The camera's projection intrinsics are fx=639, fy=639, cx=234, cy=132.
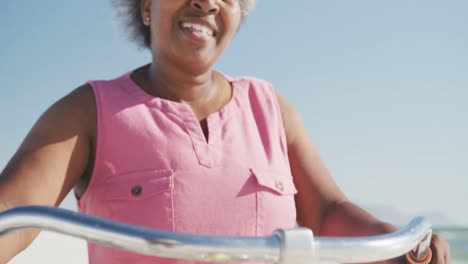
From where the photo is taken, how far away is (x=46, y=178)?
4.35 ft

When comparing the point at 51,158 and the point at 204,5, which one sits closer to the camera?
the point at 51,158

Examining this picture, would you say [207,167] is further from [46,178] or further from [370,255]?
[370,255]

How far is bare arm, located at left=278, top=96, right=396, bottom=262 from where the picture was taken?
4.85 ft

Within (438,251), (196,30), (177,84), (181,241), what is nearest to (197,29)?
(196,30)

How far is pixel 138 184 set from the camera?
1.45 meters

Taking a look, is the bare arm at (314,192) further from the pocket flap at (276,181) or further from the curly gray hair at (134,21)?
Answer: the curly gray hair at (134,21)

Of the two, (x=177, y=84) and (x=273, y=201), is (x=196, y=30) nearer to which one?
(x=177, y=84)

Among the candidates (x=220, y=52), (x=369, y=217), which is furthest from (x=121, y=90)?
(x=369, y=217)

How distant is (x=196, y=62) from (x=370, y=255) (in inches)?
39.4

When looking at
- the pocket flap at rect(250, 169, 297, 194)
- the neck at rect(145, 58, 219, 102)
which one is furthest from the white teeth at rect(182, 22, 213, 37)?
the pocket flap at rect(250, 169, 297, 194)

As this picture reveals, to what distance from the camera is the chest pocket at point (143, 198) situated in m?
1.43

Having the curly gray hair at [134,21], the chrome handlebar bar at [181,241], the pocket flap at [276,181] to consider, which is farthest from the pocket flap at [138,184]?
the chrome handlebar bar at [181,241]

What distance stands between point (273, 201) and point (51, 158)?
524mm

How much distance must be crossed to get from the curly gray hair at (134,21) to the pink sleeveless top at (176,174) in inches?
14.6
